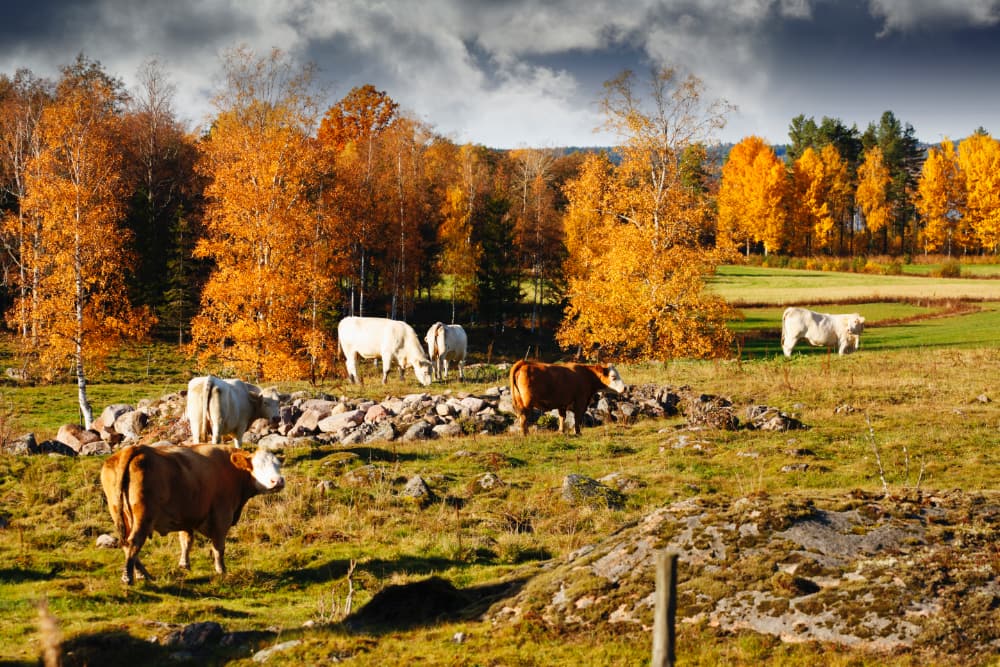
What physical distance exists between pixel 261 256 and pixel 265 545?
24.0 metres

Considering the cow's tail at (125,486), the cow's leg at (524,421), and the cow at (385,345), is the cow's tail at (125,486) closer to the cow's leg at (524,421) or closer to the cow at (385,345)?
the cow's leg at (524,421)

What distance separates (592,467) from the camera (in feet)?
54.4

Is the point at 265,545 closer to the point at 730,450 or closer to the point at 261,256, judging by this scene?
the point at 730,450

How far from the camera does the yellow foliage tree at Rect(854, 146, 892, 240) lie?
324ft

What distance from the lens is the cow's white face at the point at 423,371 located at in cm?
3076

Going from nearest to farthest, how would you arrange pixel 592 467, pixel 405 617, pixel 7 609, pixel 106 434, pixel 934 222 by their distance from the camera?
pixel 405 617 → pixel 7 609 → pixel 592 467 → pixel 106 434 → pixel 934 222

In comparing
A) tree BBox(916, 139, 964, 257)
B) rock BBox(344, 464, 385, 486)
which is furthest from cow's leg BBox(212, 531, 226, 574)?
tree BBox(916, 139, 964, 257)

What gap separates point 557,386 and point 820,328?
24611mm

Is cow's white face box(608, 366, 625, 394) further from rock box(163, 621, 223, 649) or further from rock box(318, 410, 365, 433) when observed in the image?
rock box(163, 621, 223, 649)

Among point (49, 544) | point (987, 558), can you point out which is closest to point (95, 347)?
point (49, 544)

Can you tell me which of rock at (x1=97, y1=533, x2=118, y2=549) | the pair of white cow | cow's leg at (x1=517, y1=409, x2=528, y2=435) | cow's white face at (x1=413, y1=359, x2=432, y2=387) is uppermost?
the pair of white cow

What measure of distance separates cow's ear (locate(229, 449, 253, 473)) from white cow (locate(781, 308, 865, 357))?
3243 cm

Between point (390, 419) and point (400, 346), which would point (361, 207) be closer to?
point (400, 346)

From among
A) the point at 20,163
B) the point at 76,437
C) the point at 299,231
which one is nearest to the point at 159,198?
the point at 20,163
